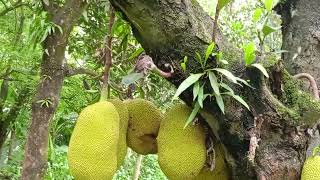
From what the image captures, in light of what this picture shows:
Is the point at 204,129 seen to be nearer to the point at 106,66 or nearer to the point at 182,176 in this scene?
A: the point at 182,176

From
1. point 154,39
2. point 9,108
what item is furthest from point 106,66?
point 9,108

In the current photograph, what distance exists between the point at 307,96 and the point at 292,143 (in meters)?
0.11

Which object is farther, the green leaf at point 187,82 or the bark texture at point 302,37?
the bark texture at point 302,37

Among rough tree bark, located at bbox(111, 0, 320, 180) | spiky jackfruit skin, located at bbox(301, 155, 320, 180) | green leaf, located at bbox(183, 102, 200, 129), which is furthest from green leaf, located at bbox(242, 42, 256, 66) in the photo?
spiky jackfruit skin, located at bbox(301, 155, 320, 180)

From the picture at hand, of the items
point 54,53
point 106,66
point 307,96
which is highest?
point 54,53

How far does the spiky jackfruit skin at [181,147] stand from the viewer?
2.97 feet

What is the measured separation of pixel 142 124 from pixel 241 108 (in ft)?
0.75

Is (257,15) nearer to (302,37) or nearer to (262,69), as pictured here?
(262,69)

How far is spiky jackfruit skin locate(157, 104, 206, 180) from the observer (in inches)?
35.6

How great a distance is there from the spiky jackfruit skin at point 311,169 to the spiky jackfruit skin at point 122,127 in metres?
0.36

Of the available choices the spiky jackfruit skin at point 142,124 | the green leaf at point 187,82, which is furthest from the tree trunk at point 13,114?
the green leaf at point 187,82

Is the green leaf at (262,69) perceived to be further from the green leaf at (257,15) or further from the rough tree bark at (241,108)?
the green leaf at (257,15)

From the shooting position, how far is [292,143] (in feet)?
2.93

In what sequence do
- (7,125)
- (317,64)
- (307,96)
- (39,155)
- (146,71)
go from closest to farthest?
1. (146,71)
2. (307,96)
3. (317,64)
4. (39,155)
5. (7,125)
